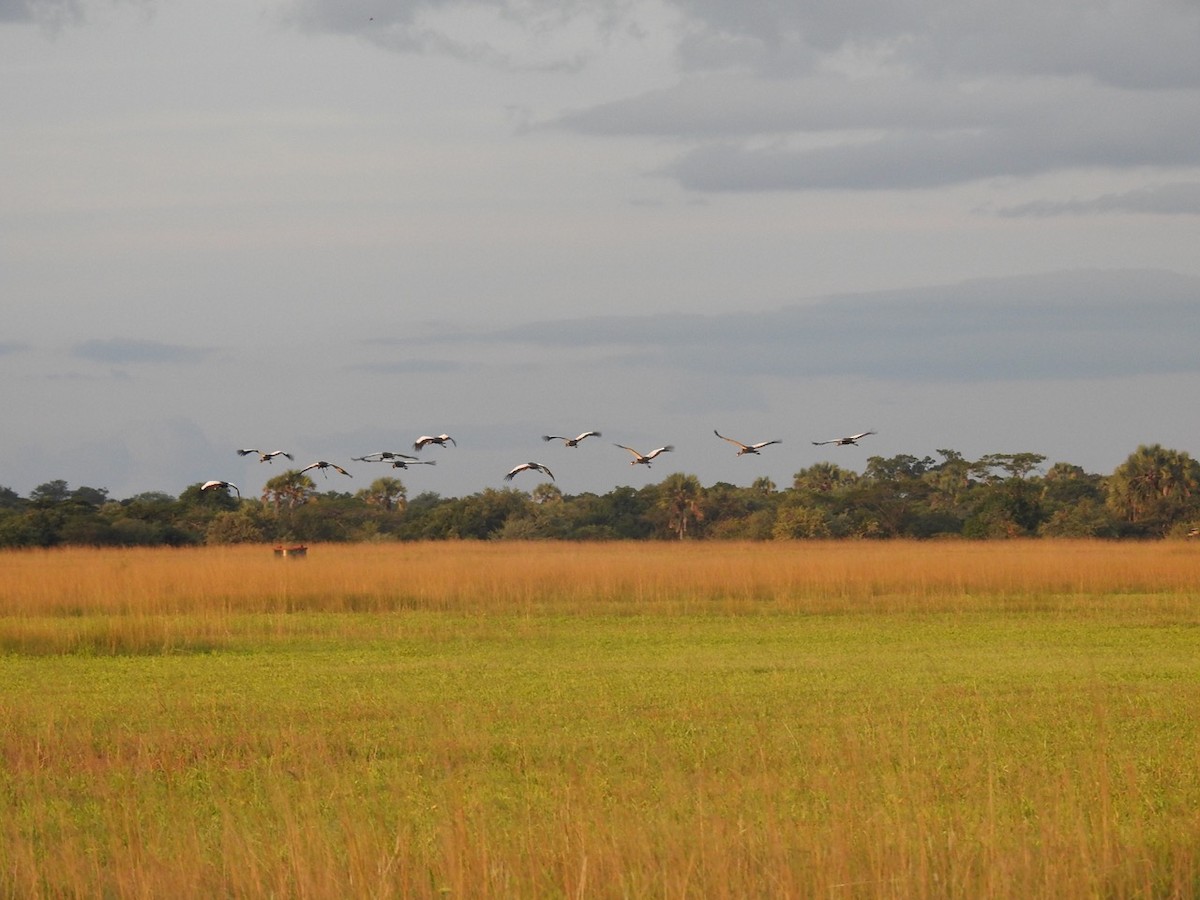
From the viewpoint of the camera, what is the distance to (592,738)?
379 inches

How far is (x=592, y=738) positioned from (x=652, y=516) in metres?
43.7

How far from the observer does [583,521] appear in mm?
54594

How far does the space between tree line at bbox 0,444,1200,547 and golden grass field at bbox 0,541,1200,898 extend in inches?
855

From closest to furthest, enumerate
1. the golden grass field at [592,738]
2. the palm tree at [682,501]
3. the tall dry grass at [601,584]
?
the golden grass field at [592,738] → the tall dry grass at [601,584] → the palm tree at [682,501]

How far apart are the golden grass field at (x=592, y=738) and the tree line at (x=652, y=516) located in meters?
21.7

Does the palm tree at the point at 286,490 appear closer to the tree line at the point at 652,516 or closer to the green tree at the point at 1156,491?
the tree line at the point at 652,516

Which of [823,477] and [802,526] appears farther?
[823,477]

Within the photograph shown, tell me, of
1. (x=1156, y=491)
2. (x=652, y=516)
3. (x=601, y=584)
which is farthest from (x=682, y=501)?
(x=601, y=584)

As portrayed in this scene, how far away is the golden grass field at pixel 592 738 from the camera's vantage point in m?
5.66

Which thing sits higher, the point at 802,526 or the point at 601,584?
the point at 802,526

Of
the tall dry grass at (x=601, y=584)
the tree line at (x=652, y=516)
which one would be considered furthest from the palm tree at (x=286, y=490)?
the tall dry grass at (x=601, y=584)

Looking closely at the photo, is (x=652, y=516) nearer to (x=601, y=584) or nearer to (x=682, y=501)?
(x=682, y=501)

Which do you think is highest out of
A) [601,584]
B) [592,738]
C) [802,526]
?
[802,526]

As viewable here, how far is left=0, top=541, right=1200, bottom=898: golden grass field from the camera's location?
566 centimetres
